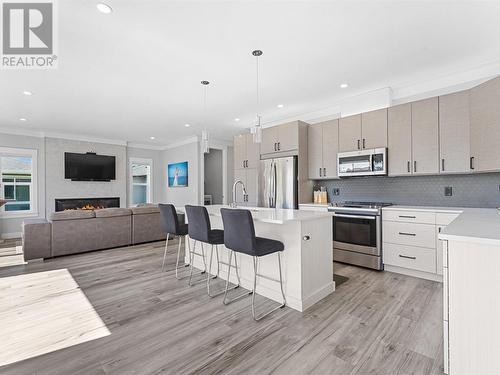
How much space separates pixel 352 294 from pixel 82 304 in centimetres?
286

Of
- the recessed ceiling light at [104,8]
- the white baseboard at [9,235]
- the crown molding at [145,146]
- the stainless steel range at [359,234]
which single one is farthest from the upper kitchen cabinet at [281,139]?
the white baseboard at [9,235]

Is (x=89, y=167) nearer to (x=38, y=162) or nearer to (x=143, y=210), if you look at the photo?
(x=38, y=162)

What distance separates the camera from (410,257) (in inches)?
127

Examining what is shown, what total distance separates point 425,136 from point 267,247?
2742 millimetres

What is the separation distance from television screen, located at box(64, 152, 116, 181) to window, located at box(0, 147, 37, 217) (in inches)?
29.2

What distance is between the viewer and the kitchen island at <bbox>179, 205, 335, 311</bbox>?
2.39m

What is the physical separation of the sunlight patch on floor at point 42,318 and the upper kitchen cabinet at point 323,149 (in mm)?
3705

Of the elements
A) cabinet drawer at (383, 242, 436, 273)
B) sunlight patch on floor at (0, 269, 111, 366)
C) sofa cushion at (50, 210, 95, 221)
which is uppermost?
sofa cushion at (50, 210, 95, 221)

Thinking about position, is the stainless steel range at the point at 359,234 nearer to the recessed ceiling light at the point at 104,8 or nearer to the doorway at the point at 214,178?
the recessed ceiling light at the point at 104,8

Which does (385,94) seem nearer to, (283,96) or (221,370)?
(283,96)

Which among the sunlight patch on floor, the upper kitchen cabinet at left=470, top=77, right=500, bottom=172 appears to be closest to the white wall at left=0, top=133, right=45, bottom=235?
the sunlight patch on floor

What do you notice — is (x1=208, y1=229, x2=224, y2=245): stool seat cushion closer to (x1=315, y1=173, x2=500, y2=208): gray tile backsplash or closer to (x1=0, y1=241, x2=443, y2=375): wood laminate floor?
(x1=0, y1=241, x2=443, y2=375): wood laminate floor

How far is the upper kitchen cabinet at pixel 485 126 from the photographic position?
2588mm

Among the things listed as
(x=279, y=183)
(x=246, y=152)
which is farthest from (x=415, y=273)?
(x=246, y=152)
